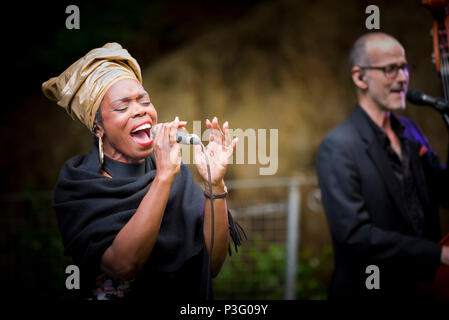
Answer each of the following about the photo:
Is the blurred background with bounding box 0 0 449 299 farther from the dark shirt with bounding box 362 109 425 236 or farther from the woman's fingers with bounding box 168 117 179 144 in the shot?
the woman's fingers with bounding box 168 117 179 144

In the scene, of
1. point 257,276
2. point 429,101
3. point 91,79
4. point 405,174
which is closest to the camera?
point 91,79

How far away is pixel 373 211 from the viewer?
2053 mm

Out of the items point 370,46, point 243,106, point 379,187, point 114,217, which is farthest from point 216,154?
point 243,106

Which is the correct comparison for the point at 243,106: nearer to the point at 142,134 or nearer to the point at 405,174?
the point at 405,174

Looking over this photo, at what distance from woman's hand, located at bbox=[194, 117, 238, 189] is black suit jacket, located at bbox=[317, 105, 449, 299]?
761mm

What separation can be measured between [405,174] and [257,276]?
82.4 inches

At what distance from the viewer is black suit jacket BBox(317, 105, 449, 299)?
1929 millimetres

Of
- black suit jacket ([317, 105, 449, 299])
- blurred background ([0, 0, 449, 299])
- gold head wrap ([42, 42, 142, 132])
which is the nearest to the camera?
gold head wrap ([42, 42, 142, 132])

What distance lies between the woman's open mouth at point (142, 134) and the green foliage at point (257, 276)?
2.53 meters

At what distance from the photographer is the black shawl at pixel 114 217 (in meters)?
1.47

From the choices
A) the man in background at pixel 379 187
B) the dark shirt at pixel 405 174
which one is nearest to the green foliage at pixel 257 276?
the man in background at pixel 379 187

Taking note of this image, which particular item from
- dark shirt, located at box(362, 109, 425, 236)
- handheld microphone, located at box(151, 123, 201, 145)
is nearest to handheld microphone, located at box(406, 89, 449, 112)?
dark shirt, located at box(362, 109, 425, 236)

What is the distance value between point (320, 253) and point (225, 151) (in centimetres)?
305
